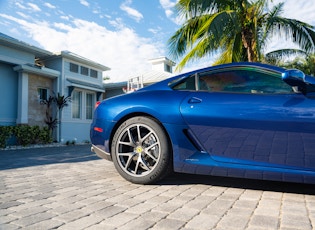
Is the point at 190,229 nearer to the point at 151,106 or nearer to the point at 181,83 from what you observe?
the point at 151,106

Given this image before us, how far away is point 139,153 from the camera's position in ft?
9.19

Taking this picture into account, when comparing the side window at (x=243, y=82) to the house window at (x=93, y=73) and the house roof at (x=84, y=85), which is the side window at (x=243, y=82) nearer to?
the house roof at (x=84, y=85)

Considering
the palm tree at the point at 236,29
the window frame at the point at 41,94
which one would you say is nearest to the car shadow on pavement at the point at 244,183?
the palm tree at the point at 236,29

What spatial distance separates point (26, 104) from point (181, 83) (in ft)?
32.5

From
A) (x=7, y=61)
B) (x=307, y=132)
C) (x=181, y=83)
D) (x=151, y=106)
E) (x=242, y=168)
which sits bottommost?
(x=242, y=168)

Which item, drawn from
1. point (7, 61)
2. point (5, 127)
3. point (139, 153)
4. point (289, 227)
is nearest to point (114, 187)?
point (139, 153)

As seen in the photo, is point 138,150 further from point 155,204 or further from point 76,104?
point 76,104

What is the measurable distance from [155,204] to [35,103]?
11.0 meters

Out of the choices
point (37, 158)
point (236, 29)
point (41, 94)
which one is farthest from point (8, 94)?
point (236, 29)

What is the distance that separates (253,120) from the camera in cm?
241

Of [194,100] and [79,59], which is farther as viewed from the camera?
[79,59]

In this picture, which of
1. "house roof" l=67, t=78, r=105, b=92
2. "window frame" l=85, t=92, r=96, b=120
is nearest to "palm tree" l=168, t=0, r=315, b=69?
"house roof" l=67, t=78, r=105, b=92

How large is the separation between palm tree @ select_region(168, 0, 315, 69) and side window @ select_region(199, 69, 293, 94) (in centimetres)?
614

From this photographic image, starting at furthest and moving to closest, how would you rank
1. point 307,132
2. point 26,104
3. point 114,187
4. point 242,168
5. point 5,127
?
point 26,104
point 5,127
point 114,187
point 242,168
point 307,132
